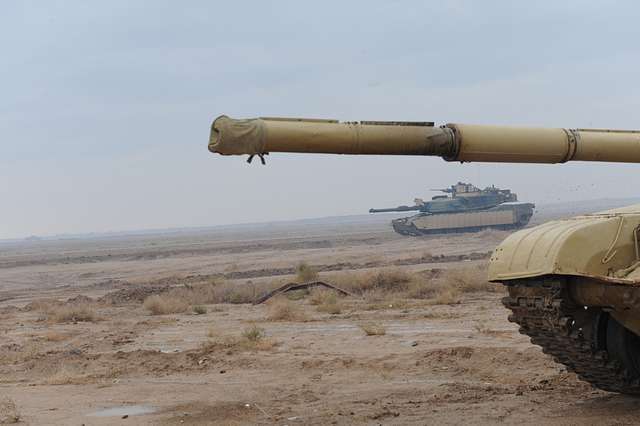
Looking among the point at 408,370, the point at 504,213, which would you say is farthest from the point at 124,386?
the point at 504,213

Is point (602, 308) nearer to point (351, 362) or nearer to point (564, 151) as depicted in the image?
point (564, 151)

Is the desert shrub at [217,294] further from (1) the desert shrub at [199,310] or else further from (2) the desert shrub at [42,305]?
(2) the desert shrub at [42,305]

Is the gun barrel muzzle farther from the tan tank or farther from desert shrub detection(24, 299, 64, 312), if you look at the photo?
desert shrub detection(24, 299, 64, 312)

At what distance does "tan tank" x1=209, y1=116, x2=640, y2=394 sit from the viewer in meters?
7.27

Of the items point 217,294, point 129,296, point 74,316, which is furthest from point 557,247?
point 129,296

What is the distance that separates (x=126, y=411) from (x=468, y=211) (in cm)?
4885

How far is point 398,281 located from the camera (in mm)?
23641

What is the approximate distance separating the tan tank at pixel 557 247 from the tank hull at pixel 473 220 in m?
47.6

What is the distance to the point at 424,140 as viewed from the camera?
24.7ft

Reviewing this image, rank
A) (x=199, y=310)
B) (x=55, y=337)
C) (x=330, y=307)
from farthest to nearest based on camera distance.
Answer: (x=199, y=310)
(x=330, y=307)
(x=55, y=337)

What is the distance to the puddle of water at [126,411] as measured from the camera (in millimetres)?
9289

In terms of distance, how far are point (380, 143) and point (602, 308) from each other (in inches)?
108

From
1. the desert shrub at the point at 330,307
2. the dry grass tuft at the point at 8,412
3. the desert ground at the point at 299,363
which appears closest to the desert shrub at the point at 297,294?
the desert ground at the point at 299,363

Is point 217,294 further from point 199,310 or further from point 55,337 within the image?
point 55,337
